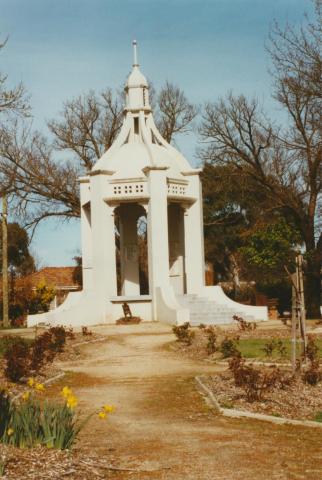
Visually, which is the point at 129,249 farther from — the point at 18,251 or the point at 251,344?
the point at 18,251

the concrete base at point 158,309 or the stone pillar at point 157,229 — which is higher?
the stone pillar at point 157,229

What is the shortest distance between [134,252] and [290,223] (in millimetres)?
7725

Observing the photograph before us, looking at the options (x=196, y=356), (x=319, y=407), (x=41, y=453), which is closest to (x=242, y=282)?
→ (x=196, y=356)

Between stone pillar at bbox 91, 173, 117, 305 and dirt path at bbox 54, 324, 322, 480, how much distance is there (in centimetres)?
1499

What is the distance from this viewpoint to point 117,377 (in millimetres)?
14406

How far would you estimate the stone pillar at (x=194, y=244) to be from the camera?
30.8 meters

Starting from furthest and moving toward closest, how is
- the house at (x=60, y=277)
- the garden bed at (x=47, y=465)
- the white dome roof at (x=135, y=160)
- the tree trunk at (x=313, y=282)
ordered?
the house at (x=60, y=277), the tree trunk at (x=313, y=282), the white dome roof at (x=135, y=160), the garden bed at (x=47, y=465)

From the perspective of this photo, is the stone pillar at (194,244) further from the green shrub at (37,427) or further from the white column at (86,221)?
the green shrub at (37,427)


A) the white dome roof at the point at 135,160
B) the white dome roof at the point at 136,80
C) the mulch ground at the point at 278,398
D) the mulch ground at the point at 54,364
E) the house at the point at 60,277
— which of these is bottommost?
the mulch ground at the point at 278,398

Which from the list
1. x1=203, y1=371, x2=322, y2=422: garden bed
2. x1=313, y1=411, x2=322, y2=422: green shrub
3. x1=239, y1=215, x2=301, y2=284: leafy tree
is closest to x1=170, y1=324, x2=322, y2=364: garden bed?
x1=203, y1=371, x2=322, y2=422: garden bed

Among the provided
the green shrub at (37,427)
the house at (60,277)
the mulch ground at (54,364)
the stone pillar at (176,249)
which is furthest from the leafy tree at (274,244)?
the green shrub at (37,427)

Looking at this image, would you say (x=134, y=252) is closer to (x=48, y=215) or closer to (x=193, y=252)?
(x=193, y=252)

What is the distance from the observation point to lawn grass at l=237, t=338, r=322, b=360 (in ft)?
52.7

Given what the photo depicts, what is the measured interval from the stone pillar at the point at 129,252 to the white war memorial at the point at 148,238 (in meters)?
0.04
